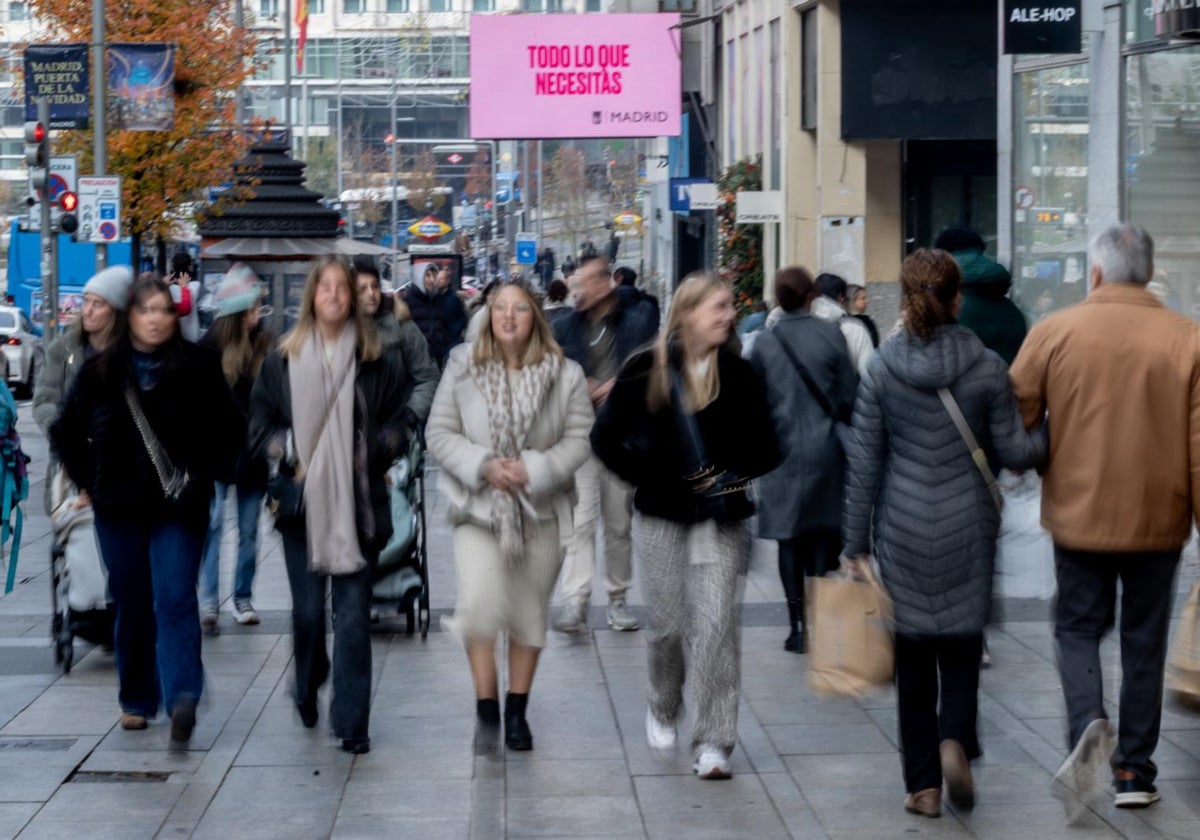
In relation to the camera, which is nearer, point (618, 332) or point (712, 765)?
point (712, 765)

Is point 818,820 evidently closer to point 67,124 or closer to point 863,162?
point 863,162

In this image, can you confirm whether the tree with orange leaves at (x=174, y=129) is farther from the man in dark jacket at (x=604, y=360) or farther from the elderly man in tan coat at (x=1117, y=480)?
the elderly man in tan coat at (x=1117, y=480)

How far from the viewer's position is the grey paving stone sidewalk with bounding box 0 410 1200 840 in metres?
6.49

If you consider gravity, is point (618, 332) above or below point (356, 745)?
above

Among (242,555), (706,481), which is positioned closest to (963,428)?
(706,481)

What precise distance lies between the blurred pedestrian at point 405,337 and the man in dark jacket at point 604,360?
2.73 ft

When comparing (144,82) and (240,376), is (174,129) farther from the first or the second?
(240,376)

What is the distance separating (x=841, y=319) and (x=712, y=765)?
3903 millimetres

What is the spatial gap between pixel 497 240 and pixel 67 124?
5639 centimetres

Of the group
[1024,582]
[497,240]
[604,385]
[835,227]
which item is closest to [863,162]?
[835,227]

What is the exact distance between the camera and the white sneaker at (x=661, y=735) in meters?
7.49

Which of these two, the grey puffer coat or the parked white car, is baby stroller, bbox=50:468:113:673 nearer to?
the grey puffer coat

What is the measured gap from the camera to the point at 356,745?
24.7 feet

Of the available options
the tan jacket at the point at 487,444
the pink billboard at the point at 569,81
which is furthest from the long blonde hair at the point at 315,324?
the pink billboard at the point at 569,81
